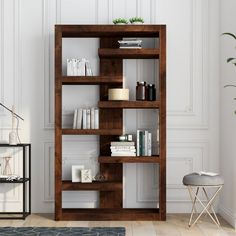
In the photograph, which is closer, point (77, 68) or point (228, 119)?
point (228, 119)

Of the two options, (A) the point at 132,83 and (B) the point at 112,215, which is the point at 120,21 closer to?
(A) the point at 132,83

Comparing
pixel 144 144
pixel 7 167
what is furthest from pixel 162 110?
pixel 7 167

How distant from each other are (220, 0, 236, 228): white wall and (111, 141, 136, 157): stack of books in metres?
1.02

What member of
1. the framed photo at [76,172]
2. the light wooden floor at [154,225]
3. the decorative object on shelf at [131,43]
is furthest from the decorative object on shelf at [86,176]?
the decorative object on shelf at [131,43]

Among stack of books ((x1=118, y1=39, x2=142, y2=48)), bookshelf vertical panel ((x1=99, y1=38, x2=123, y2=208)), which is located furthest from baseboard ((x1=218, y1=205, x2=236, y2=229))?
stack of books ((x1=118, y1=39, x2=142, y2=48))

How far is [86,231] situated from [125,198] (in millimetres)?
1122

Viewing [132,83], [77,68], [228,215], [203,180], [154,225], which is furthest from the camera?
[132,83]

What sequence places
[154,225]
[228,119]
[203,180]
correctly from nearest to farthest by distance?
[203,180]
[154,225]
[228,119]

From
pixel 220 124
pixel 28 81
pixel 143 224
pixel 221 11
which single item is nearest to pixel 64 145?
pixel 28 81

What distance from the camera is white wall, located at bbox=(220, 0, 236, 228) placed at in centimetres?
586

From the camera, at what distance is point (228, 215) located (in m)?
5.97

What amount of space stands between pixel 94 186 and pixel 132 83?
1260 mm

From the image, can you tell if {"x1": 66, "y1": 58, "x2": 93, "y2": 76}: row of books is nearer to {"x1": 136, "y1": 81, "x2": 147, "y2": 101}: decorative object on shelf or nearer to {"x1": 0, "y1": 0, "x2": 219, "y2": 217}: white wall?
{"x1": 0, "y1": 0, "x2": 219, "y2": 217}: white wall

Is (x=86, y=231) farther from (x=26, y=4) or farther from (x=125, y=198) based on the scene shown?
(x=26, y=4)
